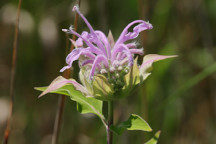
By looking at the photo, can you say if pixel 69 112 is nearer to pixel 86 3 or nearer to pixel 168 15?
pixel 86 3

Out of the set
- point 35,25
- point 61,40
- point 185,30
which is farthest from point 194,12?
point 35,25

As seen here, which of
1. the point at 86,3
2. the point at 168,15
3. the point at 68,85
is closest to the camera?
the point at 68,85

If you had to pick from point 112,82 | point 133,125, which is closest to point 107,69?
point 112,82

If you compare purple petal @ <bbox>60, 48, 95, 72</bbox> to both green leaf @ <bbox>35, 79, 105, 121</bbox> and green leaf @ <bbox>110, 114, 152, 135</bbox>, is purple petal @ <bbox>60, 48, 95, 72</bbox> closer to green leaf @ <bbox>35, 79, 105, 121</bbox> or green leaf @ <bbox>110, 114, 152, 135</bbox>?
green leaf @ <bbox>35, 79, 105, 121</bbox>

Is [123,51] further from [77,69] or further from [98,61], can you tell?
[77,69]

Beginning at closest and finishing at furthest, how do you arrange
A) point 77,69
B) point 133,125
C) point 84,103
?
point 133,125 → point 84,103 → point 77,69

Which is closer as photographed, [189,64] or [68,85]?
[68,85]

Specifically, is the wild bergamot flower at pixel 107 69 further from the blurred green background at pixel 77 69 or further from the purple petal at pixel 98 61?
the blurred green background at pixel 77 69

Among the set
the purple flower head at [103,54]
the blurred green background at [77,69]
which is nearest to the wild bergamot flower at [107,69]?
the purple flower head at [103,54]

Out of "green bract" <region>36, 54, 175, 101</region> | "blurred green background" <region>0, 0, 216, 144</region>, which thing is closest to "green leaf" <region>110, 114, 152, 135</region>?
"green bract" <region>36, 54, 175, 101</region>
